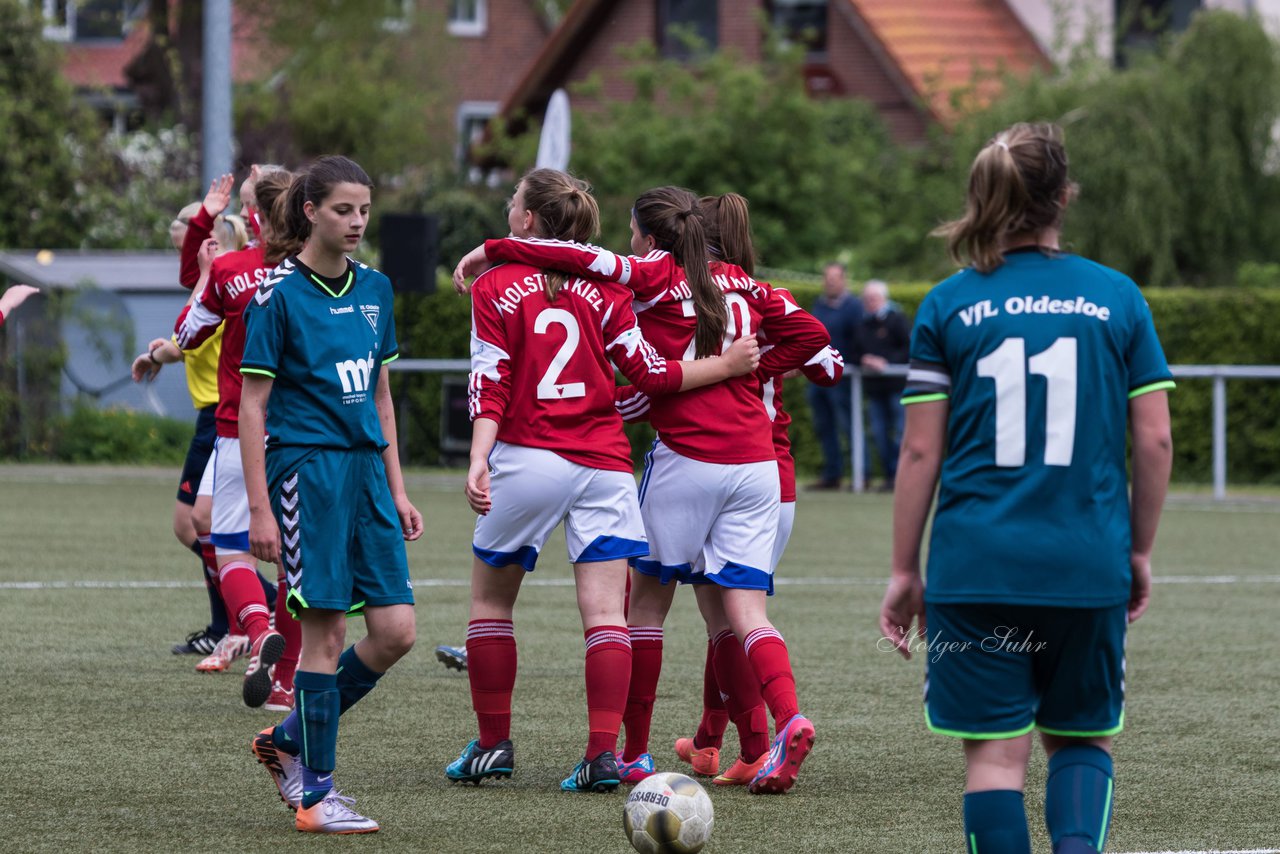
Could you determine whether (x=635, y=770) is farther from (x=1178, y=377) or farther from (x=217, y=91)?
(x=217, y=91)

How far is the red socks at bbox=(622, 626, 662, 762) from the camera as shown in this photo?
20.0 ft

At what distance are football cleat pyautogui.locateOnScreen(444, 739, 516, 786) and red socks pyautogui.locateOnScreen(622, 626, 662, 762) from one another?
38 cm

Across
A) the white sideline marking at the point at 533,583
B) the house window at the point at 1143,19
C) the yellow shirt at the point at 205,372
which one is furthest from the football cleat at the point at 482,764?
the house window at the point at 1143,19

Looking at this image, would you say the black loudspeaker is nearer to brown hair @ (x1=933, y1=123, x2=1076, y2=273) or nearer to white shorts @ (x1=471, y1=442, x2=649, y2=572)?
white shorts @ (x1=471, y1=442, x2=649, y2=572)

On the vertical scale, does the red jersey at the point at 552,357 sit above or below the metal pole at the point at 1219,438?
above

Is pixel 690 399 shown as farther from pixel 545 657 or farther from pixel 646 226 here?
pixel 545 657

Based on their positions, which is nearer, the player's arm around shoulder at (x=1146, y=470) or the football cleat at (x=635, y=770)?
the player's arm around shoulder at (x=1146, y=470)

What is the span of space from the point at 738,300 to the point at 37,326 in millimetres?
16908

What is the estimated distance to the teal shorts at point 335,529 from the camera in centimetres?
520

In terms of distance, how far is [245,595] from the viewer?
24.8 feet

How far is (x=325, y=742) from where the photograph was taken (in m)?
5.25

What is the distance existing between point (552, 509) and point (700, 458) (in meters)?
Result: 0.52

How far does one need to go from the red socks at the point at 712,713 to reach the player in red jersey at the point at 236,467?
148 cm

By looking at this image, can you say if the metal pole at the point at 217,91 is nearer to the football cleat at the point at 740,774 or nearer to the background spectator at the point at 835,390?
the background spectator at the point at 835,390
